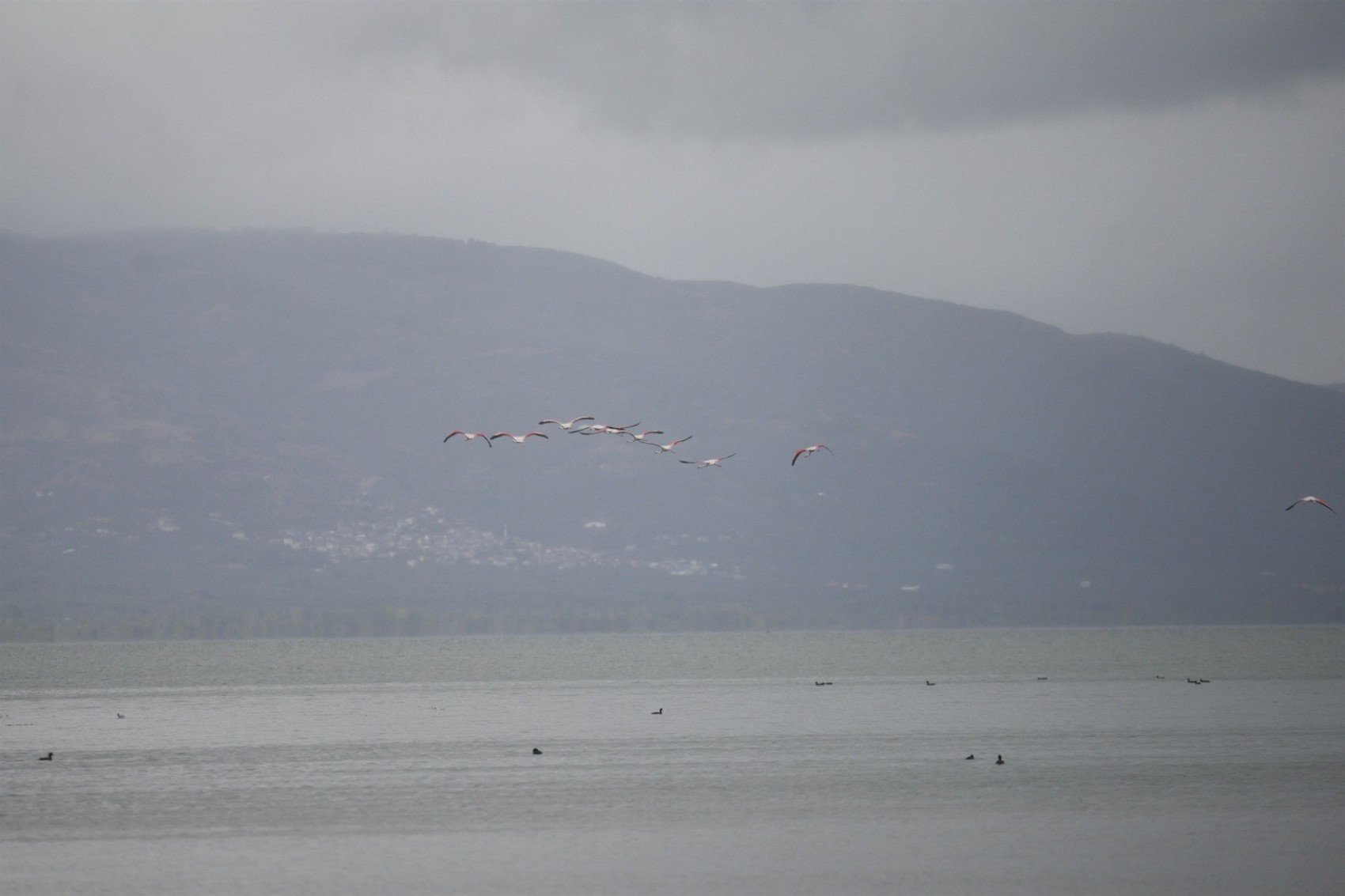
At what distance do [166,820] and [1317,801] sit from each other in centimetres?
3588

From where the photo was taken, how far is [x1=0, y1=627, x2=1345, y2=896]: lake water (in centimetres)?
4091

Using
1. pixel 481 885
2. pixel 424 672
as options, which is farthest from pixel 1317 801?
pixel 424 672

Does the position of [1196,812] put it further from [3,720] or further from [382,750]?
[3,720]

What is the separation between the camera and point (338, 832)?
157 ft

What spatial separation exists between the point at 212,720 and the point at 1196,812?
58221 millimetres

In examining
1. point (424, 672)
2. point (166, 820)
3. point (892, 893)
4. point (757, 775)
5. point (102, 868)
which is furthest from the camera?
point (424, 672)

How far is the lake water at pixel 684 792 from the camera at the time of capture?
134 feet

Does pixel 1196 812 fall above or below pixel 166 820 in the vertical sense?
above

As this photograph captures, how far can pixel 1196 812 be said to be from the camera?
165 ft

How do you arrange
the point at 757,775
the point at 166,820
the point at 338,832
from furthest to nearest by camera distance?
the point at 757,775 → the point at 166,820 → the point at 338,832

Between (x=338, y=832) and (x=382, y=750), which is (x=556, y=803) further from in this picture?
(x=382, y=750)

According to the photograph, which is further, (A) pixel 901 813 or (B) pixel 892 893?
(A) pixel 901 813

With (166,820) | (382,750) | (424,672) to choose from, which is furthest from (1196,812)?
(424,672)

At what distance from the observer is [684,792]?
185 ft
